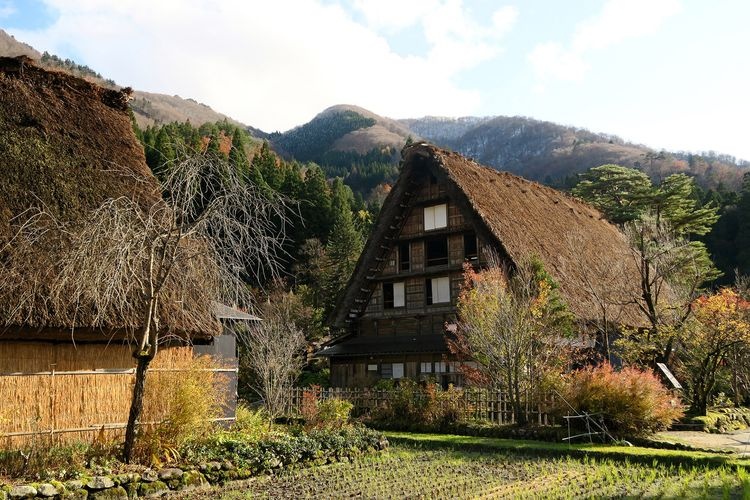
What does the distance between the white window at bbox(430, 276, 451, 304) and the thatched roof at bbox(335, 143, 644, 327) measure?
2867 millimetres

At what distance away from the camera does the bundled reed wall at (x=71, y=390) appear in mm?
11555

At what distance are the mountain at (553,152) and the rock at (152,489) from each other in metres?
63.4

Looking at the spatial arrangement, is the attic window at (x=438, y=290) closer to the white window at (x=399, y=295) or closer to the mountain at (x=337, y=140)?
the white window at (x=399, y=295)

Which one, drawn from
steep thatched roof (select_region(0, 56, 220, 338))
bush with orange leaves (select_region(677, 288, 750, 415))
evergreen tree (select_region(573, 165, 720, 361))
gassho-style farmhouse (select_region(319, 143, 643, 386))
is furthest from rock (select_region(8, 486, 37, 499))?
evergreen tree (select_region(573, 165, 720, 361))

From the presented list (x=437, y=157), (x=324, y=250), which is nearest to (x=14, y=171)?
(x=437, y=157)

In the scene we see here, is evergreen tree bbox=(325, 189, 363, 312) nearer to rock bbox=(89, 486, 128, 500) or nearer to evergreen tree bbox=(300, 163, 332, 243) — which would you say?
evergreen tree bbox=(300, 163, 332, 243)

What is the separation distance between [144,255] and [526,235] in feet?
59.8

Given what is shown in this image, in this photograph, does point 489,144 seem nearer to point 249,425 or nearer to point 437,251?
point 437,251

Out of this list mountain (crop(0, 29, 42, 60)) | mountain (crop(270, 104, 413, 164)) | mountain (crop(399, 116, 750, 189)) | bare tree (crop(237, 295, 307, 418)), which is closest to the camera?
bare tree (crop(237, 295, 307, 418))

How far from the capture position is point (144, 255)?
10773 millimetres

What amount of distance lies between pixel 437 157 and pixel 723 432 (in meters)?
13.9

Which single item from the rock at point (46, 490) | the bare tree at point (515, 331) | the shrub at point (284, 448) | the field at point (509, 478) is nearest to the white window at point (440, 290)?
the bare tree at point (515, 331)

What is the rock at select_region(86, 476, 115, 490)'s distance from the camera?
9320 millimetres

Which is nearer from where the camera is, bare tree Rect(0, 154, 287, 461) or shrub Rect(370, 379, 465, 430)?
bare tree Rect(0, 154, 287, 461)
